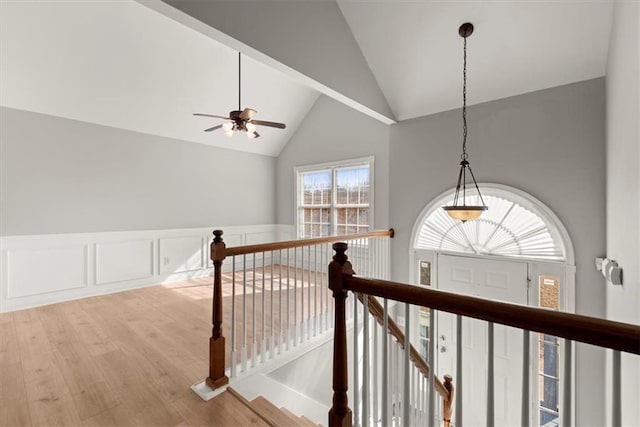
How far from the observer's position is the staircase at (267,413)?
197 cm

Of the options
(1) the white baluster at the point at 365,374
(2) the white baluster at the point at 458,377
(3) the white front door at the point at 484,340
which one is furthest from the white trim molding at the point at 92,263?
(2) the white baluster at the point at 458,377

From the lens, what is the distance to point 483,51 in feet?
10.2

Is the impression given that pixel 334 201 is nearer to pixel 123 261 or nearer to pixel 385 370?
pixel 123 261

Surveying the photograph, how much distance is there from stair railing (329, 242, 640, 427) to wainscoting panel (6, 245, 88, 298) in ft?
14.4

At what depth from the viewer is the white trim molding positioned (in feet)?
12.2

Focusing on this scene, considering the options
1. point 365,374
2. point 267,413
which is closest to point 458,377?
point 365,374

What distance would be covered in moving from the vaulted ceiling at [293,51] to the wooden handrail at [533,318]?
211cm

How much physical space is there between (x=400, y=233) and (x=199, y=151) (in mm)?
3834

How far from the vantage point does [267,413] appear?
212 centimetres

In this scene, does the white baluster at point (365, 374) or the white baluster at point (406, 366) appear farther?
the white baluster at point (365, 374)

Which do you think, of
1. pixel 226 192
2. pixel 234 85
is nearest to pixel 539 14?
pixel 234 85

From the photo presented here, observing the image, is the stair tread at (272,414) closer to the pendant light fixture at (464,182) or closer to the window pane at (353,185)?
the pendant light fixture at (464,182)

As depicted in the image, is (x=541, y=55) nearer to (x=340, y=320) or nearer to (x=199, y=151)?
(x=340, y=320)

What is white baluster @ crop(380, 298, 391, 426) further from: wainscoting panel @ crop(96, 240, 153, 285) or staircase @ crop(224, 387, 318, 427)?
wainscoting panel @ crop(96, 240, 153, 285)
